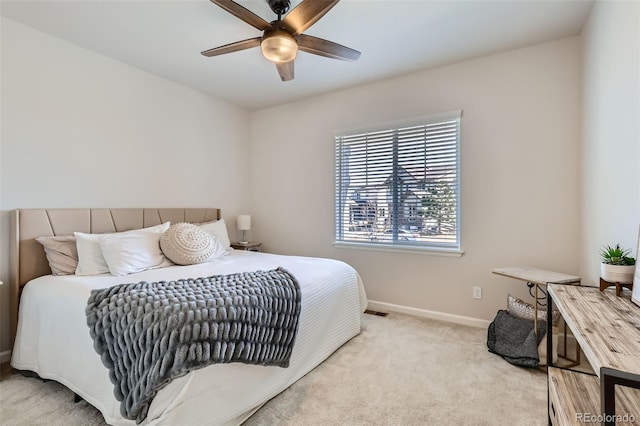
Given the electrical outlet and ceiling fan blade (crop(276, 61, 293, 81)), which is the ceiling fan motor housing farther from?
the electrical outlet

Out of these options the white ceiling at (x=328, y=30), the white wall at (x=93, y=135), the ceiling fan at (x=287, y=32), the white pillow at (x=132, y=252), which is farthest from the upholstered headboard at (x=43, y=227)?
the ceiling fan at (x=287, y=32)

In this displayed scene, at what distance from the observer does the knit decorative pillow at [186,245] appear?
2.53 metres

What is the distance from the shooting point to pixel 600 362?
0.77 m

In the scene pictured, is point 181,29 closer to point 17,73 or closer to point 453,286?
point 17,73

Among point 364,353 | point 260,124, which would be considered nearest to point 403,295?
point 364,353

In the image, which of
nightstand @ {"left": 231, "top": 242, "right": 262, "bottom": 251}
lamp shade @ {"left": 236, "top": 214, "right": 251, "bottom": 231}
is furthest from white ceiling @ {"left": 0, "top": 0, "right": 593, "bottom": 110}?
nightstand @ {"left": 231, "top": 242, "right": 262, "bottom": 251}

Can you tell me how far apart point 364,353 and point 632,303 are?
1612 mm

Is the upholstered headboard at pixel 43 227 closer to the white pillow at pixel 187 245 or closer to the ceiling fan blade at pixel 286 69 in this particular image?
the white pillow at pixel 187 245

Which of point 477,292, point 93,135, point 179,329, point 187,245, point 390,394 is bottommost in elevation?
point 390,394

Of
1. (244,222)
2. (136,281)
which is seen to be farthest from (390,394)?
(244,222)

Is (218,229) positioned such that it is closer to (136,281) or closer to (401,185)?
(136,281)

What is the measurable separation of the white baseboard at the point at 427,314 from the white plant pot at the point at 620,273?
1640 mm

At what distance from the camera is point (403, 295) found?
3236 millimetres

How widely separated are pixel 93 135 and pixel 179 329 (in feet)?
7.65
